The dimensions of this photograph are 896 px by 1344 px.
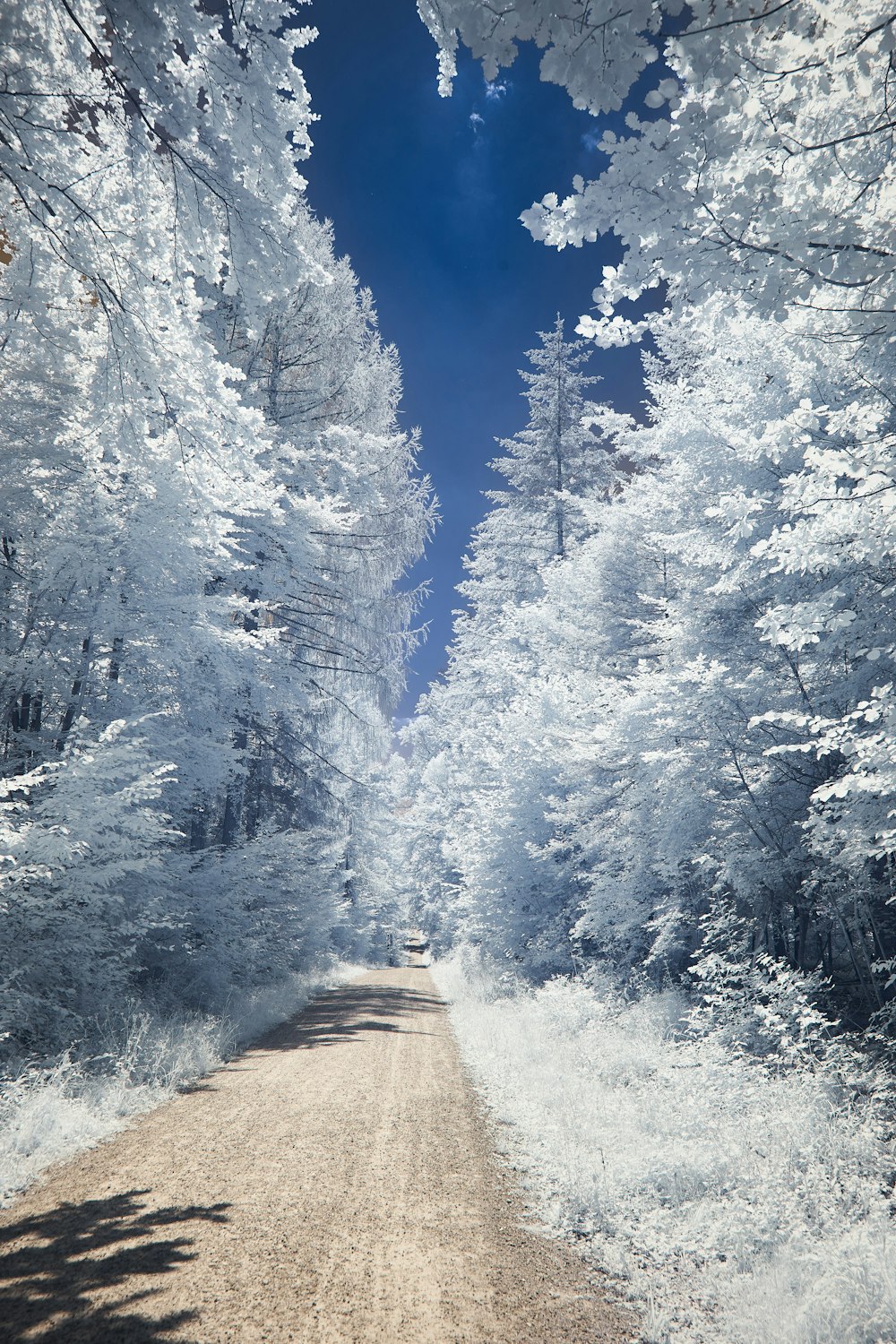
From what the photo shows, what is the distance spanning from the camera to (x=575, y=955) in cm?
1407

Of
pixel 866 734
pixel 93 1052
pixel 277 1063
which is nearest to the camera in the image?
pixel 866 734

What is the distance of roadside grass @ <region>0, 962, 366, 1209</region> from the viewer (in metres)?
5.21

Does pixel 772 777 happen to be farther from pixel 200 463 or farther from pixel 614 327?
pixel 200 463

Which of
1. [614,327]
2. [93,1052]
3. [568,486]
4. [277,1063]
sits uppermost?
[568,486]

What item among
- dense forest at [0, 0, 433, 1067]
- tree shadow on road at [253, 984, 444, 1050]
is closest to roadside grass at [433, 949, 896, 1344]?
tree shadow on road at [253, 984, 444, 1050]

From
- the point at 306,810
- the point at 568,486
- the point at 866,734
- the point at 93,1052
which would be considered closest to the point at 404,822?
the point at 306,810

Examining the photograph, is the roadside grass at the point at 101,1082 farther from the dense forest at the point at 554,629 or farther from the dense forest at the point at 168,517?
the dense forest at the point at 168,517

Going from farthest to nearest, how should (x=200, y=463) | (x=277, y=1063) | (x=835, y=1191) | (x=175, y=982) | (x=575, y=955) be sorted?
1. (x=575, y=955)
2. (x=175, y=982)
3. (x=277, y=1063)
4. (x=200, y=463)
5. (x=835, y=1191)

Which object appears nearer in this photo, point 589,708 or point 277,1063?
point 277,1063

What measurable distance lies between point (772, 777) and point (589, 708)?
3.45m

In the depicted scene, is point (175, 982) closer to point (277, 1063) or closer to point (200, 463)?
point (277, 1063)

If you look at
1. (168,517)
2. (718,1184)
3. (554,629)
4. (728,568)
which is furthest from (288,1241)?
(554,629)

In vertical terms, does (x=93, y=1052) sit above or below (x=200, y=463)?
below

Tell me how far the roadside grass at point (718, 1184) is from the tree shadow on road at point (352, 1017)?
439cm
